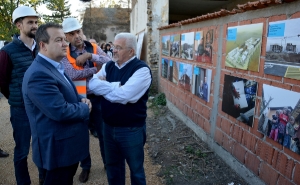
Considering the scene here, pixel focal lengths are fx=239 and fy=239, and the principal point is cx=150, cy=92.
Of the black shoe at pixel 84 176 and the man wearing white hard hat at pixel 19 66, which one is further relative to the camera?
the black shoe at pixel 84 176

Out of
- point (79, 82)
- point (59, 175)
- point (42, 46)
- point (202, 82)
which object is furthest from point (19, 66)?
point (202, 82)

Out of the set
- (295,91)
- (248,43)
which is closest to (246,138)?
(295,91)

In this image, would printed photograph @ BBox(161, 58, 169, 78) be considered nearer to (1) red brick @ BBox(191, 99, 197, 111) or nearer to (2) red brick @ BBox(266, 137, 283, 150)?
(1) red brick @ BBox(191, 99, 197, 111)

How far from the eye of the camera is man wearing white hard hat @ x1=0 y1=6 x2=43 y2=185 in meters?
2.69

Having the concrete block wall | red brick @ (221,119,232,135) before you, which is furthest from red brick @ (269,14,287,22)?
red brick @ (221,119,232,135)

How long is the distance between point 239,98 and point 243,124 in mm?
352

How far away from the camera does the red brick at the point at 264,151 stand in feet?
8.99

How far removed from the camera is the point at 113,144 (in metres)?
2.56

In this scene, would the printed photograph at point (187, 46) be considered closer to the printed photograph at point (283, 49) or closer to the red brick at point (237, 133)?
the red brick at point (237, 133)

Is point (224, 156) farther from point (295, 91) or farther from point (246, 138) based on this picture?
point (295, 91)

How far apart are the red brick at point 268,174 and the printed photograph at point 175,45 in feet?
11.8

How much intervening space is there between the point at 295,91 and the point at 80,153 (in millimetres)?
2120

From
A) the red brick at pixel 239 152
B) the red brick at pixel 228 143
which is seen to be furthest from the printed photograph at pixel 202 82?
the red brick at pixel 239 152

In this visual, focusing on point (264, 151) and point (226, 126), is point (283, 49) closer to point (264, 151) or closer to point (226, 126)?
point (264, 151)
